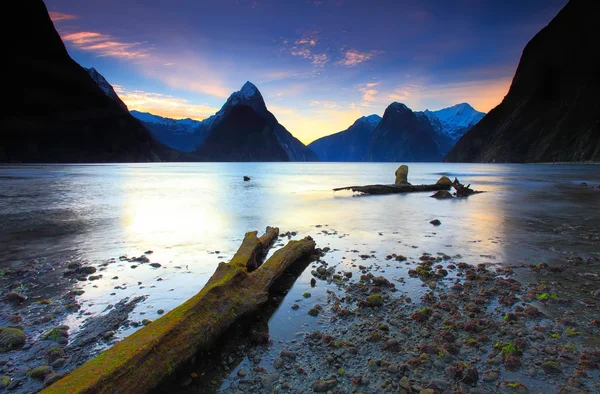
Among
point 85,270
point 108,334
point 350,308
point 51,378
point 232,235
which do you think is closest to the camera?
point 51,378

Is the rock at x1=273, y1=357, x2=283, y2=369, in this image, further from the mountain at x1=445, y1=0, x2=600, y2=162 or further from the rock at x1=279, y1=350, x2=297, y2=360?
the mountain at x1=445, y1=0, x2=600, y2=162

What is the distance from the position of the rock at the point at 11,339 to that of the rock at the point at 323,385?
480cm

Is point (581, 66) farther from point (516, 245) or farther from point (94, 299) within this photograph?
point (94, 299)

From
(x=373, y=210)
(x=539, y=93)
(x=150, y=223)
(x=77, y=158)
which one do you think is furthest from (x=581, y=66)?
(x=77, y=158)

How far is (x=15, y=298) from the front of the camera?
6.80m

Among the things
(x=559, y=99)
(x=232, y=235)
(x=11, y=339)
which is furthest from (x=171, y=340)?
(x=559, y=99)

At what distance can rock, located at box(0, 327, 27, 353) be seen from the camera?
5.11m

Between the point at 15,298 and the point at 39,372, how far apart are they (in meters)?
3.34

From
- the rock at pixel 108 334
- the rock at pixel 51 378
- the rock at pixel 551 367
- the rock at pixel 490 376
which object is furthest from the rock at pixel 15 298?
the rock at pixel 551 367

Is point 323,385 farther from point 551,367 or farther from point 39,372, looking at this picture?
point 39,372

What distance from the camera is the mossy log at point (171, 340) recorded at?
3537 mm

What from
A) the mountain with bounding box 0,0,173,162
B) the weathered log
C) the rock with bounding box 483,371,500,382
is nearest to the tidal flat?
the rock with bounding box 483,371,500,382

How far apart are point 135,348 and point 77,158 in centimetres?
21444

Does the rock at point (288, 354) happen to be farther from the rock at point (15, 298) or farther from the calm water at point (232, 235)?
the rock at point (15, 298)
